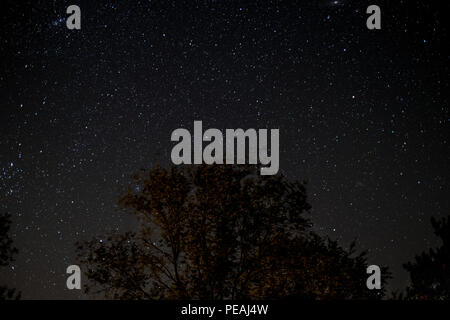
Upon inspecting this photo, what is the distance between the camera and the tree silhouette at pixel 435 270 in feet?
105

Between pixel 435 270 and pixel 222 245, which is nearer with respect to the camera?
pixel 222 245

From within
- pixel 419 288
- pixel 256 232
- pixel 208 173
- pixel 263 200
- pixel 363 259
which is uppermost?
pixel 208 173

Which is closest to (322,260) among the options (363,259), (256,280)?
(256,280)

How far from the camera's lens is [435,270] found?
33031mm

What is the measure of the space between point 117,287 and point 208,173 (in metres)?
5.25

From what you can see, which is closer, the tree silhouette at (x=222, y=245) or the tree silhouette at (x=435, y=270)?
the tree silhouette at (x=222, y=245)

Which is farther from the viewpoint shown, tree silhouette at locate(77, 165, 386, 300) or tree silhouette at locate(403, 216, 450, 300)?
tree silhouette at locate(403, 216, 450, 300)

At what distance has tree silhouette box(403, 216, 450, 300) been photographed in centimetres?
3212

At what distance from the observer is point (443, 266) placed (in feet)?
107
